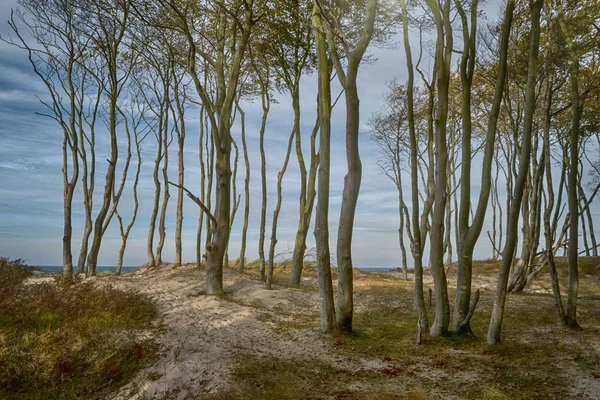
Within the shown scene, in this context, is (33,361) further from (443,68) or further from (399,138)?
(399,138)

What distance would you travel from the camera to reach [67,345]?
6.40 m

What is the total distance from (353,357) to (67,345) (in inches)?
183

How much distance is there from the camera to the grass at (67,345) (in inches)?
222

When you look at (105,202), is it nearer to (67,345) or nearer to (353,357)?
(67,345)

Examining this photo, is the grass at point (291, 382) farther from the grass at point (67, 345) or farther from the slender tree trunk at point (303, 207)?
the slender tree trunk at point (303, 207)

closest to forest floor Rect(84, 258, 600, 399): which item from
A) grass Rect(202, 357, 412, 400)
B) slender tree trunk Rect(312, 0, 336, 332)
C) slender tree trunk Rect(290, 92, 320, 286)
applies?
grass Rect(202, 357, 412, 400)

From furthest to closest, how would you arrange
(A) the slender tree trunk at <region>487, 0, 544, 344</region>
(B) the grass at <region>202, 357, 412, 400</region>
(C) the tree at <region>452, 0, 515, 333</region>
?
(C) the tree at <region>452, 0, 515, 333</region>
(A) the slender tree trunk at <region>487, 0, 544, 344</region>
(B) the grass at <region>202, 357, 412, 400</region>

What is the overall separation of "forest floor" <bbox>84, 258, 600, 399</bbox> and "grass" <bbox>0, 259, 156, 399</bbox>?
0.42 m

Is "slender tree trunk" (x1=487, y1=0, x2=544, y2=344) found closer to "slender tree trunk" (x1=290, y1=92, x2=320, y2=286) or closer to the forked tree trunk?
the forked tree trunk

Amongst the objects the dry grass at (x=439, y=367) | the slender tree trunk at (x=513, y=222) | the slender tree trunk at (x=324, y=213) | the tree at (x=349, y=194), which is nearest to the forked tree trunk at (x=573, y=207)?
the dry grass at (x=439, y=367)

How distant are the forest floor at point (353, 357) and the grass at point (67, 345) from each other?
0.42m

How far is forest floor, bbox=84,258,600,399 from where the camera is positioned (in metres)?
5.30

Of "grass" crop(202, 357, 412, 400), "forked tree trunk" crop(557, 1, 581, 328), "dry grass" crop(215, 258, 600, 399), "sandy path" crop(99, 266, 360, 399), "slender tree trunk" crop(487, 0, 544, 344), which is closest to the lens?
"grass" crop(202, 357, 412, 400)

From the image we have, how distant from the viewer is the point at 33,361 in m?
5.87
